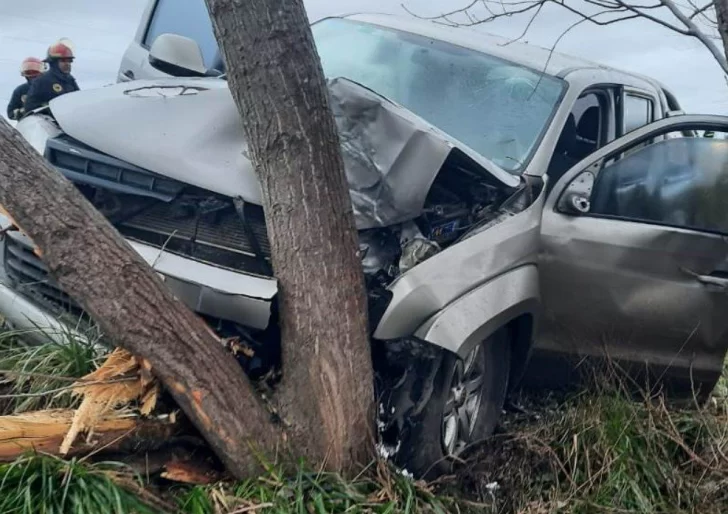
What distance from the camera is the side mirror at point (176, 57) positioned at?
4.87m

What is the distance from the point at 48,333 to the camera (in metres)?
3.63

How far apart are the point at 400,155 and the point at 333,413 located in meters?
1.07

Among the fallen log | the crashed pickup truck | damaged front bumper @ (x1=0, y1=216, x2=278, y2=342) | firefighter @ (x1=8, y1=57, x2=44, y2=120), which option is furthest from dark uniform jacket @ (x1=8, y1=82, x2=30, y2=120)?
the fallen log

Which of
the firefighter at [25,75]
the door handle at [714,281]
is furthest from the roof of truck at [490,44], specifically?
the firefighter at [25,75]

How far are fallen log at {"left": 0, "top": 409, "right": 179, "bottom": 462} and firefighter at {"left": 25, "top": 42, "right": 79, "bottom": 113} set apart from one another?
4563 millimetres

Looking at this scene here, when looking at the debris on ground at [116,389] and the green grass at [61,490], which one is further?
the debris on ground at [116,389]

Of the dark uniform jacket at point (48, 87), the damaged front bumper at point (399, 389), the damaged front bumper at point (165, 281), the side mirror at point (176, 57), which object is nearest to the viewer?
the damaged front bumper at point (165, 281)

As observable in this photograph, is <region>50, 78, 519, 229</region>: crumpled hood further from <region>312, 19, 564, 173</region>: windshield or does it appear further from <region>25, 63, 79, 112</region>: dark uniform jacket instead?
<region>25, 63, 79, 112</region>: dark uniform jacket

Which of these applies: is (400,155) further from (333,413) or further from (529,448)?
(529,448)

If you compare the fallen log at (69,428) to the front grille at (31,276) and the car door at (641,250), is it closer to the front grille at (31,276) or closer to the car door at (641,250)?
the front grille at (31,276)

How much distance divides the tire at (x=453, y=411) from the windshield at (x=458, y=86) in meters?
0.90

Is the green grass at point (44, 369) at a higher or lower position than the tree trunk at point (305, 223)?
lower

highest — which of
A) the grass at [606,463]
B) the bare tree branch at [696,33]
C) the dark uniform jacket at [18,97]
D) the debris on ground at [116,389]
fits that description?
the bare tree branch at [696,33]

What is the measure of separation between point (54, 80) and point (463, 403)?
16.3ft
